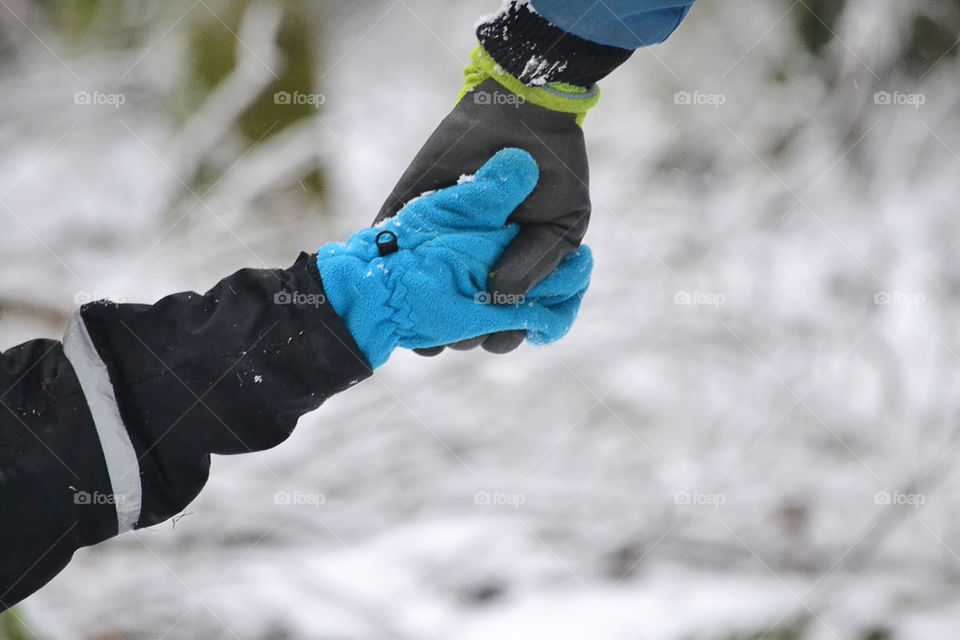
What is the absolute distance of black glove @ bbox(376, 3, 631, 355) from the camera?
125 cm

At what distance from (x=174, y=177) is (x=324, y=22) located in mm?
954

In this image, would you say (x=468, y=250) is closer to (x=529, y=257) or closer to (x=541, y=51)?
(x=529, y=257)

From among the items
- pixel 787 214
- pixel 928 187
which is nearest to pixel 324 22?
pixel 787 214

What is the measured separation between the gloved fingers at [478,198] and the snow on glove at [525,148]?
44mm

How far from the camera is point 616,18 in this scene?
3.90 ft

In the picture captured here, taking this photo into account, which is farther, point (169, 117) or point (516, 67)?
point (169, 117)

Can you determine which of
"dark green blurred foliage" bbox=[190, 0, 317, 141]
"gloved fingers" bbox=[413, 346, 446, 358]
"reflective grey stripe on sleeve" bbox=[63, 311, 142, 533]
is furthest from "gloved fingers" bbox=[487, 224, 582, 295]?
"dark green blurred foliage" bbox=[190, 0, 317, 141]

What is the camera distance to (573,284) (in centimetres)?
132

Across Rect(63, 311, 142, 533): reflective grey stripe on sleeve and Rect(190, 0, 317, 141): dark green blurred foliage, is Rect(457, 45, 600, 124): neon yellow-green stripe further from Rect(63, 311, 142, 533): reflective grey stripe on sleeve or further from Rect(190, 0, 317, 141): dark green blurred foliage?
Rect(190, 0, 317, 141): dark green blurred foliage

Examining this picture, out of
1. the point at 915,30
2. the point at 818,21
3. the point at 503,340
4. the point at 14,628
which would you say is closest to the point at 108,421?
the point at 503,340

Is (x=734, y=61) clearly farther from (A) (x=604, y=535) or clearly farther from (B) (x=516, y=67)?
(B) (x=516, y=67)

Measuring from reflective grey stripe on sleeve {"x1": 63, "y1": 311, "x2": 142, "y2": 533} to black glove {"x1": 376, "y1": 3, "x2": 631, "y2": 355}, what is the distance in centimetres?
47

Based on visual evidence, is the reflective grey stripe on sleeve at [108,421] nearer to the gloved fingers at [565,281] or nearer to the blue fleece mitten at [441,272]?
the blue fleece mitten at [441,272]

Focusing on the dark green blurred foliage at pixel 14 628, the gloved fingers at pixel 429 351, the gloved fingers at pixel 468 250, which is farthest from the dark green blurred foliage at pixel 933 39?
the dark green blurred foliage at pixel 14 628
